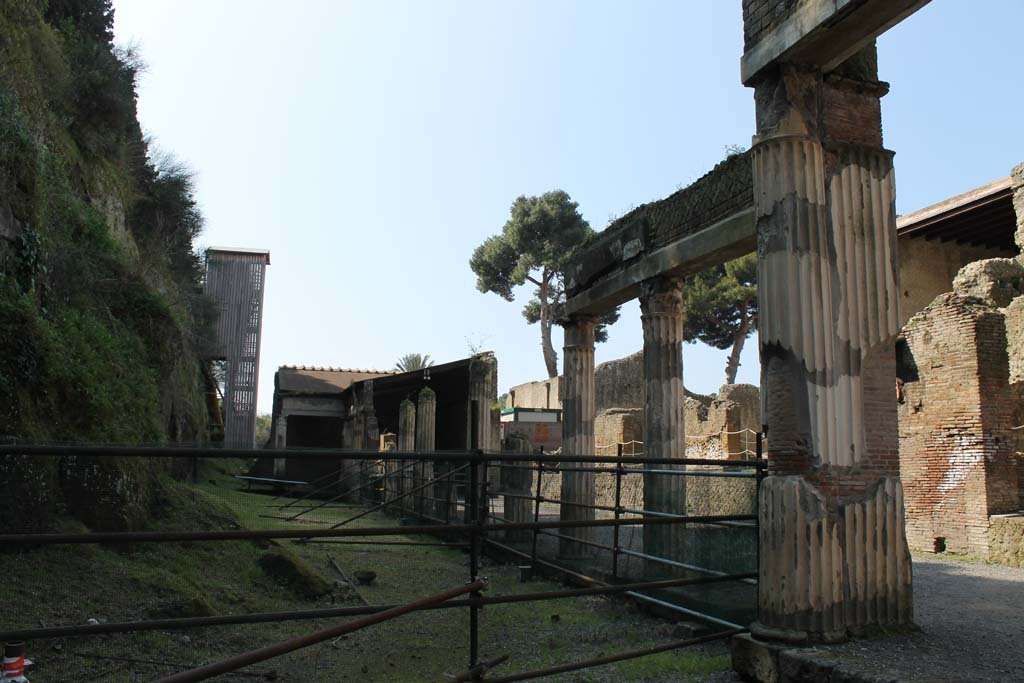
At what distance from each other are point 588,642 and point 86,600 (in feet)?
12.2

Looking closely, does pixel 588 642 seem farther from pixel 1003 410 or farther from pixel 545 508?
pixel 545 508

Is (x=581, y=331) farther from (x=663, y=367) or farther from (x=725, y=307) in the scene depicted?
(x=725, y=307)

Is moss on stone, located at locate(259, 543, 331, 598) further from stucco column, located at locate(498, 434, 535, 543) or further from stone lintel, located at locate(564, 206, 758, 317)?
stone lintel, located at locate(564, 206, 758, 317)

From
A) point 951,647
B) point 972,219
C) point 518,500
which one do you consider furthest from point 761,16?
point 972,219

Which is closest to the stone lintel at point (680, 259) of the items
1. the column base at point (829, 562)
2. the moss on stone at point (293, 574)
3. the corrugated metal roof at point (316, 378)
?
the column base at point (829, 562)

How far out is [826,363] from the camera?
4.52 meters

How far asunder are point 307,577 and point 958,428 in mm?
9308

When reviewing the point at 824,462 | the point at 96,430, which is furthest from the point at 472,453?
the point at 96,430

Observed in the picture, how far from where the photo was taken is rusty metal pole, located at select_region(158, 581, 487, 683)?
2123 millimetres

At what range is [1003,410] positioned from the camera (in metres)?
10.9

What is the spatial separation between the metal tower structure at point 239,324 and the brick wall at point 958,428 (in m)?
20.5

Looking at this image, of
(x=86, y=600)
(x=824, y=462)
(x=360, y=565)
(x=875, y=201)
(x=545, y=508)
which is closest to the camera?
(x=824, y=462)

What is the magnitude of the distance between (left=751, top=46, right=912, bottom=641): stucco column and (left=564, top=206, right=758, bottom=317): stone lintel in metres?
1.78

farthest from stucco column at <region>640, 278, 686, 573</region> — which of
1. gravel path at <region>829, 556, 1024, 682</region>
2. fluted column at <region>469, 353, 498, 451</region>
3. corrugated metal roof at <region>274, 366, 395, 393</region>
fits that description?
corrugated metal roof at <region>274, 366, 395, 393</region>
